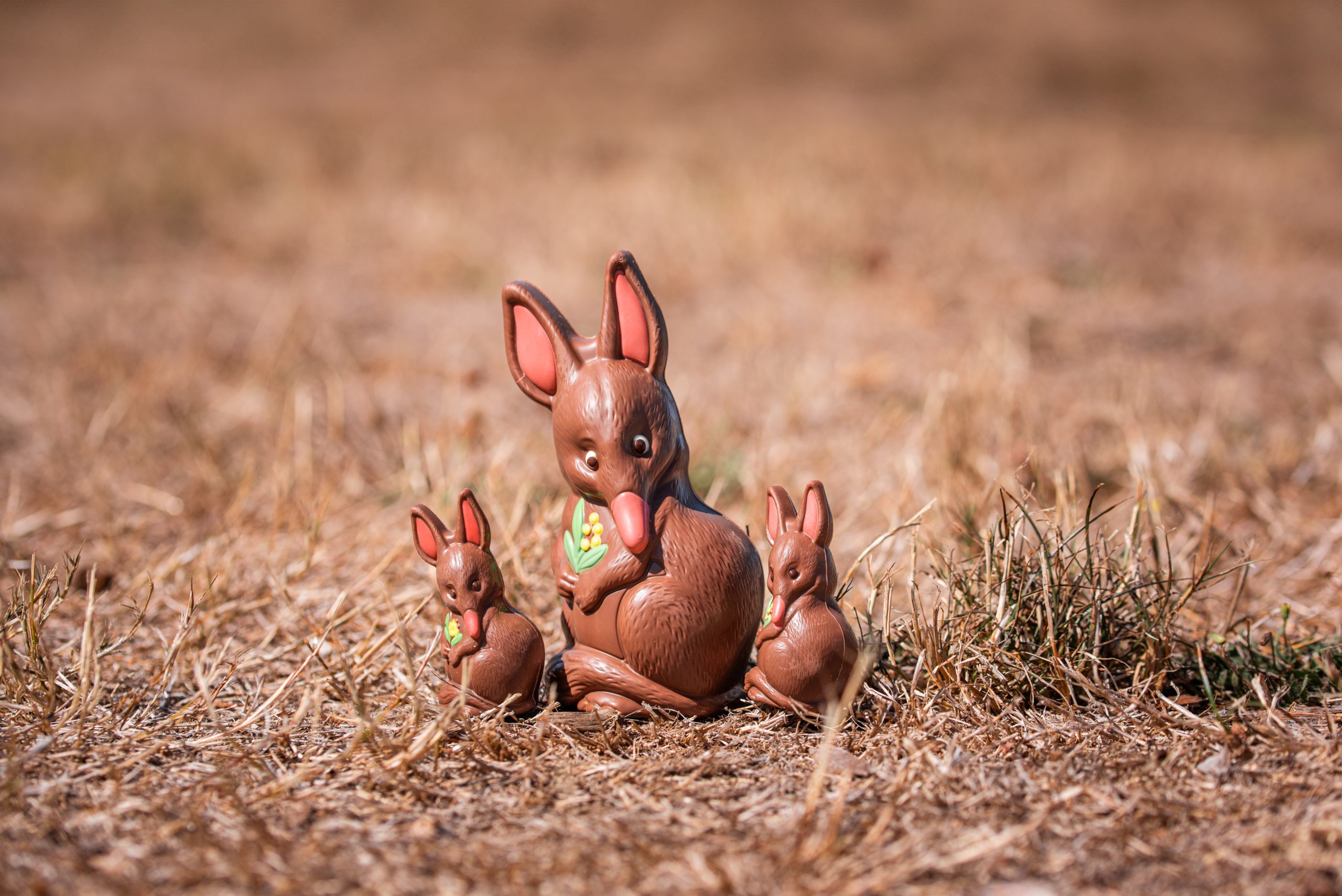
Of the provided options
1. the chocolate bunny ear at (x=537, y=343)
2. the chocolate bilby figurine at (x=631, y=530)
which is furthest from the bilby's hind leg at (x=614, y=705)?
the chocolate bunny ear at (x=537, y=343)

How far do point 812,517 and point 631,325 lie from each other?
52cm

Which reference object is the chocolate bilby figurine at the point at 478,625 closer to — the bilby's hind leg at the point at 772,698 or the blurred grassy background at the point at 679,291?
the bilby's hind leg at the point at 772,698

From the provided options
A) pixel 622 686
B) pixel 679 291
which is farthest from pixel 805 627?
pixel 679 291

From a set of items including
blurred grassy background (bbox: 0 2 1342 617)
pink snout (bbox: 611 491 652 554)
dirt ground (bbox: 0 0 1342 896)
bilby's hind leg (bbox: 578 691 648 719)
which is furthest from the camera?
blurred grassy background (bbox: 0 2 1342 617)

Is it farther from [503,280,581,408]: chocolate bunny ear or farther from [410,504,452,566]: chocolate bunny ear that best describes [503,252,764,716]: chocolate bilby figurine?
[410,504,452,566]: chocolate bunny ear

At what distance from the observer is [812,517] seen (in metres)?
1.92

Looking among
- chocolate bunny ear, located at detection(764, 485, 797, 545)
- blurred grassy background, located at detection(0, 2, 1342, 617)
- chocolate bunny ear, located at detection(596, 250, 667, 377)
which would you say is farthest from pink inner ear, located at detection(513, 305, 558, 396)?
blurred grassy background, located at detection(0, 2, 1342, 617)

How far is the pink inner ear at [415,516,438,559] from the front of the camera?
6.59ft

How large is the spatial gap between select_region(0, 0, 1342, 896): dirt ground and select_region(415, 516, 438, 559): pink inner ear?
188 millimetres

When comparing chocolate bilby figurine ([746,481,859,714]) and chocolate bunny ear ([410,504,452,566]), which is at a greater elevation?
chocolate bunny ear ([410,504,452,566])

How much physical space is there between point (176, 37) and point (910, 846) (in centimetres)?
1830

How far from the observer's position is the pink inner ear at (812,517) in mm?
1918

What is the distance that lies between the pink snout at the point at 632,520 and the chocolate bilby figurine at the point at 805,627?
25cm

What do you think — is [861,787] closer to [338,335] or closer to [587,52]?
[338,335]
